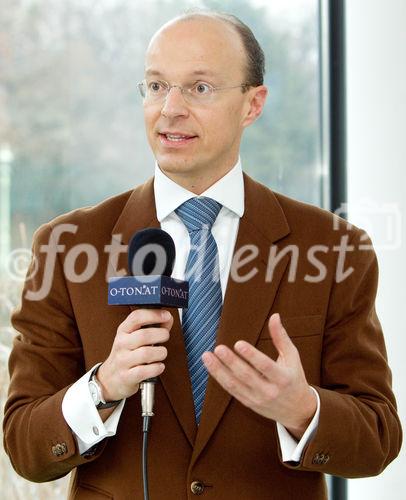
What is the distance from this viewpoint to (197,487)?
1.87 meters

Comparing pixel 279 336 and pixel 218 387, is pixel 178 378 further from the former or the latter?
pixel 279 336

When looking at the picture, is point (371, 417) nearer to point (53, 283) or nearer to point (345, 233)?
point (345, 233)

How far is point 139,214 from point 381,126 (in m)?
1.35

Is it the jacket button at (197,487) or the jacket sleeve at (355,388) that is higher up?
the jacket sleeve at (355,388)

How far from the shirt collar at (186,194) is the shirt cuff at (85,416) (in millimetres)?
449

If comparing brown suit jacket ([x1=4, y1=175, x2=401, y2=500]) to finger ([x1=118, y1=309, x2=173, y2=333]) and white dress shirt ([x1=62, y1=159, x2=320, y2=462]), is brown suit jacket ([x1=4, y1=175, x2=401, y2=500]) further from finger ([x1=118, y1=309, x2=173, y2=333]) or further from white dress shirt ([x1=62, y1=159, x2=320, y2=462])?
finger ([x1=118, y1=309, x2=173, y2=333])

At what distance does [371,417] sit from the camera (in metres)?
1.92

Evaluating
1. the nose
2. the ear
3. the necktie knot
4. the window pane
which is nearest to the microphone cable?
the necktie knot

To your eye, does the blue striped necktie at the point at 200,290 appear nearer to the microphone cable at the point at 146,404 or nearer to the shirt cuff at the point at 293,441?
the shirt cuff at the point at 293,441

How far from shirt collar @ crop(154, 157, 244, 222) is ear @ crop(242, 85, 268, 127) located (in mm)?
187

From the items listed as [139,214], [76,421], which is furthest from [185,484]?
[139,214]

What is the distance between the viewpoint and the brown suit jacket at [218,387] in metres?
1.88

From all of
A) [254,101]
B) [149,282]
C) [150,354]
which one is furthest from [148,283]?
[254,101]

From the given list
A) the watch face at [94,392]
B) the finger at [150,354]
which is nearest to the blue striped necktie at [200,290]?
the watch face at [94,392]
